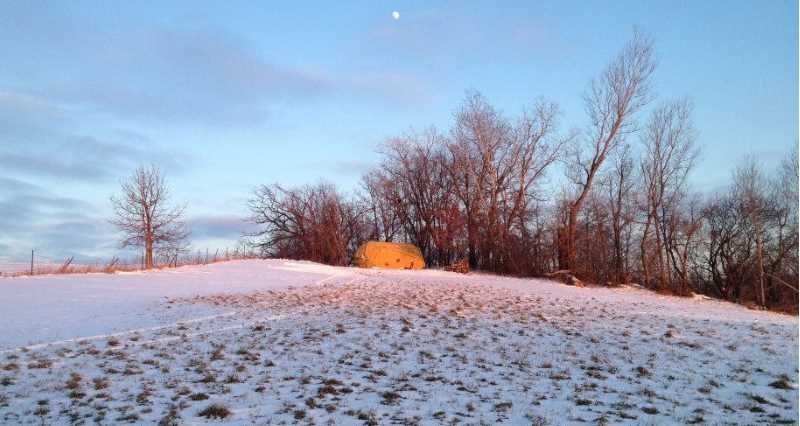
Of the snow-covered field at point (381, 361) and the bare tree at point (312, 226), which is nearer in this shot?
the snow-covered field at point (381, 361)

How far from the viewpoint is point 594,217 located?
2969cm

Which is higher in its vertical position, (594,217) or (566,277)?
(594,217)

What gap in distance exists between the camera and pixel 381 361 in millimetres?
9383

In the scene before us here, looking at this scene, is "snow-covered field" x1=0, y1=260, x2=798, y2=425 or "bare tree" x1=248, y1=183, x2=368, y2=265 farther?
"bare tree" x1=248, y1=183, x2=368, y2=265

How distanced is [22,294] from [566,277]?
22.6 m

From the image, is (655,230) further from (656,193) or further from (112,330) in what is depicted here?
(112,330)

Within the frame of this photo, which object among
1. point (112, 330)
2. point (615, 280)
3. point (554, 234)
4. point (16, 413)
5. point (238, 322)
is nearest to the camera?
point (16, 413)

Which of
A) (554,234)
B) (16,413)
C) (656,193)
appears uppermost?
(656,193)

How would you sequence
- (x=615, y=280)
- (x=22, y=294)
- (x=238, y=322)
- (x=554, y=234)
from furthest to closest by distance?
(x=554, y=234)
(x=615, y=280)
(x=22, y=294)
(x=238, y=322)

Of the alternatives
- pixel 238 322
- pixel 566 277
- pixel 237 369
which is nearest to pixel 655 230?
pixel 566 277

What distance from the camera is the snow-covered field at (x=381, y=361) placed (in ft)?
22.2

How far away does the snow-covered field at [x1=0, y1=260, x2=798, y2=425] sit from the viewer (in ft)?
22.2

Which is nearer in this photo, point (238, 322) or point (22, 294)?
point (238, 322)

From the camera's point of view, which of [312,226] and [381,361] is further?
[312,226]
